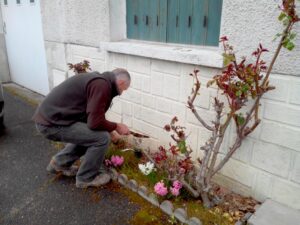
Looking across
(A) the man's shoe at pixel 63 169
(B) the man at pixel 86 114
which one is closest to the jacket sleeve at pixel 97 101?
(B) the man at pixel 86 114

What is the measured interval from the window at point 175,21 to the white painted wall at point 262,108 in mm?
247

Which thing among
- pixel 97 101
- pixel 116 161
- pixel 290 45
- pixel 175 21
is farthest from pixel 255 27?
pixel 116 161

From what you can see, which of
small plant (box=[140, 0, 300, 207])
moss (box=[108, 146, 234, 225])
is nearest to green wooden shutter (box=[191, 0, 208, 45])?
small plant (box=[140, 0, 300, 207])

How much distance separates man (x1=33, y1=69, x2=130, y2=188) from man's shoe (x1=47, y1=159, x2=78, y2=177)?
0.28 m

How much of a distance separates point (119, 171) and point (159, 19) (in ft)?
6.25

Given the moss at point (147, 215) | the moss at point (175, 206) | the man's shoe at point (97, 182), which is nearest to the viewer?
the moss at point (175, 206)

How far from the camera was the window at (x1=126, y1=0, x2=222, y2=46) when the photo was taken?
3195 mm

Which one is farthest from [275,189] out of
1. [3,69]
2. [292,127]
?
[3,69]

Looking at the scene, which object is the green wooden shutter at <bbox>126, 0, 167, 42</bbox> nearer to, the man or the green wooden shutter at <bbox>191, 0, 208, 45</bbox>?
the green wooden shutter at <bbox>191, 0, 208, 45</bbox>

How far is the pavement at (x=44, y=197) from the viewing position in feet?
9.84

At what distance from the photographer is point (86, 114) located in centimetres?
327

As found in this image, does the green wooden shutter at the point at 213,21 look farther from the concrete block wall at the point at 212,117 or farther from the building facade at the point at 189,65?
the concrete block wall at the point at 212,117

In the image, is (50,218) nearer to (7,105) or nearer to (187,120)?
(187,120)

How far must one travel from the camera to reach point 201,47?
3.34 meters
